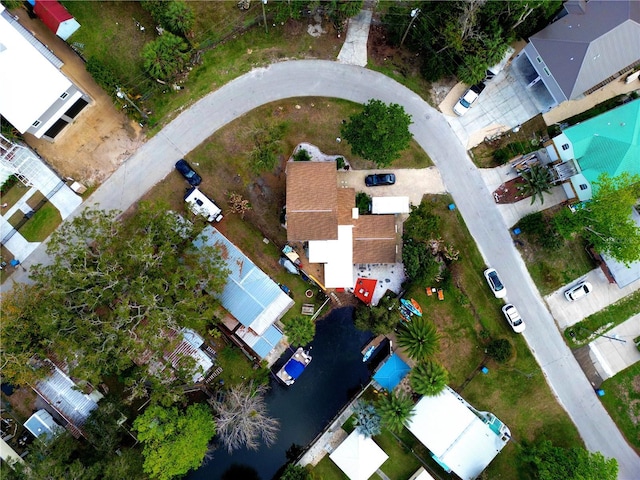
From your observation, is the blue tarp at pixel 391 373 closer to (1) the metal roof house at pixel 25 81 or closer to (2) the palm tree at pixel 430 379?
(2) the palm tree at pixel 430 379

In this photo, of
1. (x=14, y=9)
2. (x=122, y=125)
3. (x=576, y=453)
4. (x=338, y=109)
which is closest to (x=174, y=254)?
(x=122, y=125)

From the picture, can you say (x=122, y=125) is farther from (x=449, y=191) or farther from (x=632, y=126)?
(x=632, y=126)

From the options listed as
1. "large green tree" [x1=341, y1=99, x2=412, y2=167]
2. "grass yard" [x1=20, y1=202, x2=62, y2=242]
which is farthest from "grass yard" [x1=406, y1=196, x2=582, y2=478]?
"grass yard" [x1=20, y1=202, x2=62, y2=242]

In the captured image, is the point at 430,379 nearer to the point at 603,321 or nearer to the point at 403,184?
the point at 403,184

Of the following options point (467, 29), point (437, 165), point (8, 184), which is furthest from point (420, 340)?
point (8, 184)

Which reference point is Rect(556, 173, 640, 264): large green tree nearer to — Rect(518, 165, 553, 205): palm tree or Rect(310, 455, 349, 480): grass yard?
Rect(518, 165, 553, 205): palm tree
